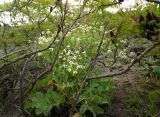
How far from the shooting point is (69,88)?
4344 mm

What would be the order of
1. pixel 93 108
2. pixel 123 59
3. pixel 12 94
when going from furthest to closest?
pixel 123 59, pixel 12 94, pixel 93 108

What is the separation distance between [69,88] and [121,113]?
2.34 ft

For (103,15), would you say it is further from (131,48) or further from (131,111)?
(131,111)

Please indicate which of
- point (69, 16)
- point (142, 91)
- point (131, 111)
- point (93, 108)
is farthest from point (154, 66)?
point (69, 16)

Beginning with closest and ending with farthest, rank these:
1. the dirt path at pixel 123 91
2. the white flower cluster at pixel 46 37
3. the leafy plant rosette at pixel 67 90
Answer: the leafy plant rosette at pixel 67 90
the dirt path at pixel 123 91
the white flower cluster at pixel 46 37

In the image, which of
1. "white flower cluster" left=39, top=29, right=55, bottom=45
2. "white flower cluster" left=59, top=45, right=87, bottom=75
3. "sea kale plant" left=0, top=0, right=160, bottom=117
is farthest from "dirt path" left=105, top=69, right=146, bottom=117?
"white flower cluster" left=39, top=29, right=55, bottom=45

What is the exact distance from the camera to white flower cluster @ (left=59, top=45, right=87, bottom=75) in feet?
14.9

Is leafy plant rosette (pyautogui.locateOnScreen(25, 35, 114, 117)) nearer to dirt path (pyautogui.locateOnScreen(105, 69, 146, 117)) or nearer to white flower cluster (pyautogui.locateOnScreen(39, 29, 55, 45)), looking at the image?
dirt path (pyautogui.locateOnScreen(105, 69, 146, 117))

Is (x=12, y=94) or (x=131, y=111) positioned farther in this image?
(x=12, y=94)

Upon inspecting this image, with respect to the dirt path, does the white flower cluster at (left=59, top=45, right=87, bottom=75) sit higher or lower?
higher

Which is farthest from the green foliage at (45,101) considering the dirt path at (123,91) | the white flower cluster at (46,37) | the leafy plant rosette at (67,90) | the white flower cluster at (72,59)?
the white flower cluster at (46,37)

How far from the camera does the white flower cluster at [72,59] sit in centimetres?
455

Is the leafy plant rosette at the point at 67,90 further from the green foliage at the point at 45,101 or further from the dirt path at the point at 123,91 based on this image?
the dirt path at the point at 123,91

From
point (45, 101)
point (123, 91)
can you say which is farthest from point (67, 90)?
point (123, 91)
